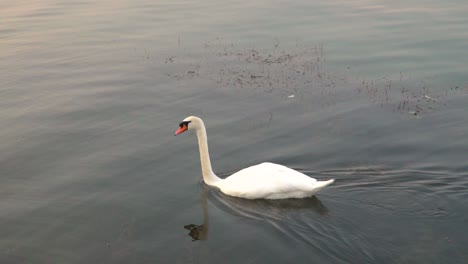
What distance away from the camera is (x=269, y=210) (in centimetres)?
1034

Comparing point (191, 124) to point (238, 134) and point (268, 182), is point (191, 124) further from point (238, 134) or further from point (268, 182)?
point (238, 134)

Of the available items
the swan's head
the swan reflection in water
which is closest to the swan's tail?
the swan reflection in water

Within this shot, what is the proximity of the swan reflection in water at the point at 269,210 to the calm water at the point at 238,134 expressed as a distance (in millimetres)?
34

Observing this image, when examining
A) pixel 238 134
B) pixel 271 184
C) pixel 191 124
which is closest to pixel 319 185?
pixel 271 184

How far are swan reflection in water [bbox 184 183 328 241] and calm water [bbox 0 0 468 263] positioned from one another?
0.03m

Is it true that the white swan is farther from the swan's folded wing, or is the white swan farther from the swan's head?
the swan's head

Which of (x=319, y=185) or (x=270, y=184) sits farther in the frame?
(x=270, y=184)

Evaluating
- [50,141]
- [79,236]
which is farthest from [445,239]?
[50,141]

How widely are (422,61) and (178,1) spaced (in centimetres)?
1325

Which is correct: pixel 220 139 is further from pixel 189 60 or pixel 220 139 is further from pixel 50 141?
pixel 189 60

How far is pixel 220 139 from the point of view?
13320 mm

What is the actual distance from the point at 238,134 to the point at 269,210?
3.42 meters

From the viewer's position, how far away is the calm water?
948cm

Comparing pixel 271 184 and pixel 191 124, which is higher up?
pixel 191 124
